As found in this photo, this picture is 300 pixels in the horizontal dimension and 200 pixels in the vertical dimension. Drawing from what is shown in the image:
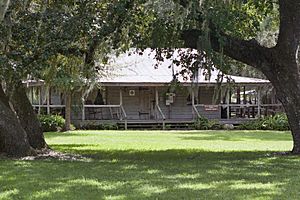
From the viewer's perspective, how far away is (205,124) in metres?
31.0

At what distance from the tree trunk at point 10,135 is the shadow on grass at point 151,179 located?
1172 mm

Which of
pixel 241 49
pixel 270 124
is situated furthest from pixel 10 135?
pixel 270 124

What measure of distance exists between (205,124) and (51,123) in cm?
843

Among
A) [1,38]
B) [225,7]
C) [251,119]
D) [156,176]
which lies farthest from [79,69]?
[251,119]

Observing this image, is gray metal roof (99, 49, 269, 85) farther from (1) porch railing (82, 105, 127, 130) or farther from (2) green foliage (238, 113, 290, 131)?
(2) green foliage (238, 113, 290, 131)

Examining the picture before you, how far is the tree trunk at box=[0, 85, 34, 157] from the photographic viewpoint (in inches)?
534

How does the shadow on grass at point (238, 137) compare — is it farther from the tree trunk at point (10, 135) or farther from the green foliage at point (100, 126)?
the tree trunk at point (10, 135)

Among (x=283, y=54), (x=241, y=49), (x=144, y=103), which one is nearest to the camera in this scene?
(x=283, y=54)

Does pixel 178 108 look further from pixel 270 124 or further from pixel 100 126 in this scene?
pixel 270 124

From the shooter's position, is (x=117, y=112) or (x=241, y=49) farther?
(x=117, y=112)

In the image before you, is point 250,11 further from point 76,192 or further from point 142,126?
point 142,126

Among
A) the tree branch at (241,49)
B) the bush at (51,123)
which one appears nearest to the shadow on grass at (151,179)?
the tree branch at (241,49)

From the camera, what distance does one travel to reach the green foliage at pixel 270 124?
30.5 m

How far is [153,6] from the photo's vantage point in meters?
11.8
